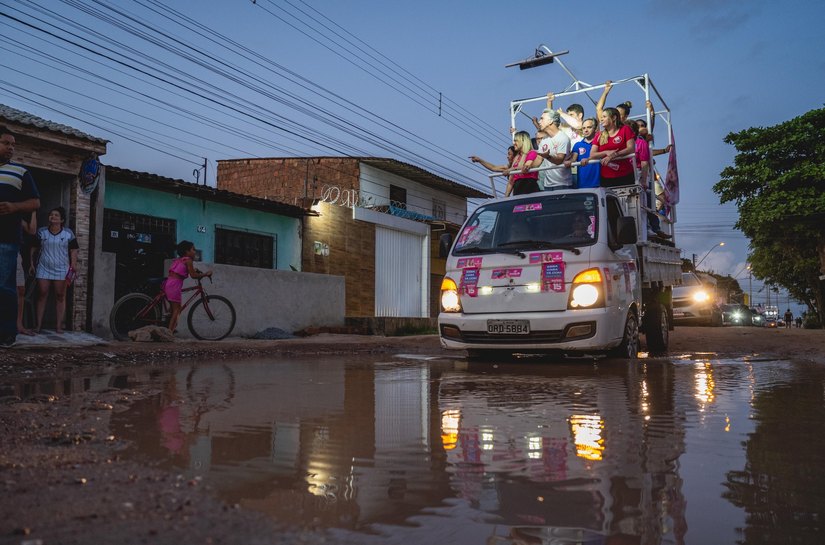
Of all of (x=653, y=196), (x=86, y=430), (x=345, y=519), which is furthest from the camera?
(x=653, y=196)

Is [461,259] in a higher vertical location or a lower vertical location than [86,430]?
higher

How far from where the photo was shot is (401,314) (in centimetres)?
2422

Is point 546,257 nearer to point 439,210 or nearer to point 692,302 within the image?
point 692,302

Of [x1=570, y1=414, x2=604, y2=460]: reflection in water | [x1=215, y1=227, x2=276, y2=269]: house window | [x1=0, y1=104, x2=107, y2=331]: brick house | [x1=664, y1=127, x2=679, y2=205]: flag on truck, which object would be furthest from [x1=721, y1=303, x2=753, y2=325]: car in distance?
[x1=570, y1=414, x2=604, y2=460]: reflection in water

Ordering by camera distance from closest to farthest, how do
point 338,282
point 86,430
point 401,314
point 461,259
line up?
point 86,430 < point 461,259 < point 338,282 < point 401,314

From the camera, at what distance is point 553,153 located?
863 centimetres

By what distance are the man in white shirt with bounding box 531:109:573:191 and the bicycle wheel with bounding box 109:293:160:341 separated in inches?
248

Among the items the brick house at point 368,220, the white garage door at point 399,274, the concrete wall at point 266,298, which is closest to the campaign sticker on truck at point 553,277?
the concrete wall at point 266,298

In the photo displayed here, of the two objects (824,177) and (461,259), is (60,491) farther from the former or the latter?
(824,177)

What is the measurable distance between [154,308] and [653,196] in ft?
24.7

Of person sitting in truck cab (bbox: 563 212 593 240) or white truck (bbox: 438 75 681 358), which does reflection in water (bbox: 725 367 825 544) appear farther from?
person sitting in truck cab (bbox: 563 212 593 240)

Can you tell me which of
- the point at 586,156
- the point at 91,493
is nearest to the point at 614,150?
the point at 586,156

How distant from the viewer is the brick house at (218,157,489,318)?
2086cm

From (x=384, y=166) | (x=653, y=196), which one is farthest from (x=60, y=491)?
(x=384, y=166)
